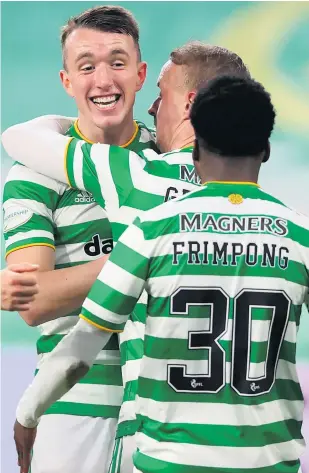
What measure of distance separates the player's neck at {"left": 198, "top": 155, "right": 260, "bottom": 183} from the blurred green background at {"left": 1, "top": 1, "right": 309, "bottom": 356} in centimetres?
115

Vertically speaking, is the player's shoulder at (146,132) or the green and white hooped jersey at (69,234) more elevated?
the player's shoulder at (146,132)

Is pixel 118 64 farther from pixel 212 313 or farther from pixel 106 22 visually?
pixel 212 313

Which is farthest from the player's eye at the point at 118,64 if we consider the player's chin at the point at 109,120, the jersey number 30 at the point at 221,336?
the jersey number 30 at the point at 221,336

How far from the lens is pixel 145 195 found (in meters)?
1.46

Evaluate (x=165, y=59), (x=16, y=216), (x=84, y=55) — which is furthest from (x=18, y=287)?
(x=165, y=59)

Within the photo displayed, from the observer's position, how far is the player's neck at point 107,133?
1.79m

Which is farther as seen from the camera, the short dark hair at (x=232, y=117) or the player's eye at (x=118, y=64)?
the player's eye at (x=118, y=64)

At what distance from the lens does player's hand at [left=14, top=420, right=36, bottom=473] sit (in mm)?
1529

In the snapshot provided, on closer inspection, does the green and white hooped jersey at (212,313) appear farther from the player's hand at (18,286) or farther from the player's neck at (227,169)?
the player's hand at (18,286)

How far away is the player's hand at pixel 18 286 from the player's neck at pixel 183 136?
34 cm

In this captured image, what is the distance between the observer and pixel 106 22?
5.88 ft

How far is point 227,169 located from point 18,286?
0.53 metres

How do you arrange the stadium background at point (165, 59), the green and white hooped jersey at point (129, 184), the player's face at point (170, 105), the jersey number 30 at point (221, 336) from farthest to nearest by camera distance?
1. the stadium background at point (165, 59)
2. the player's face at point (170, 105)
3. the green and white hooped jersey at point (129, 184)
4. the jersey number 30 at point (221, 336)

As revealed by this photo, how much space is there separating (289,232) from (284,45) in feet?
4.63
